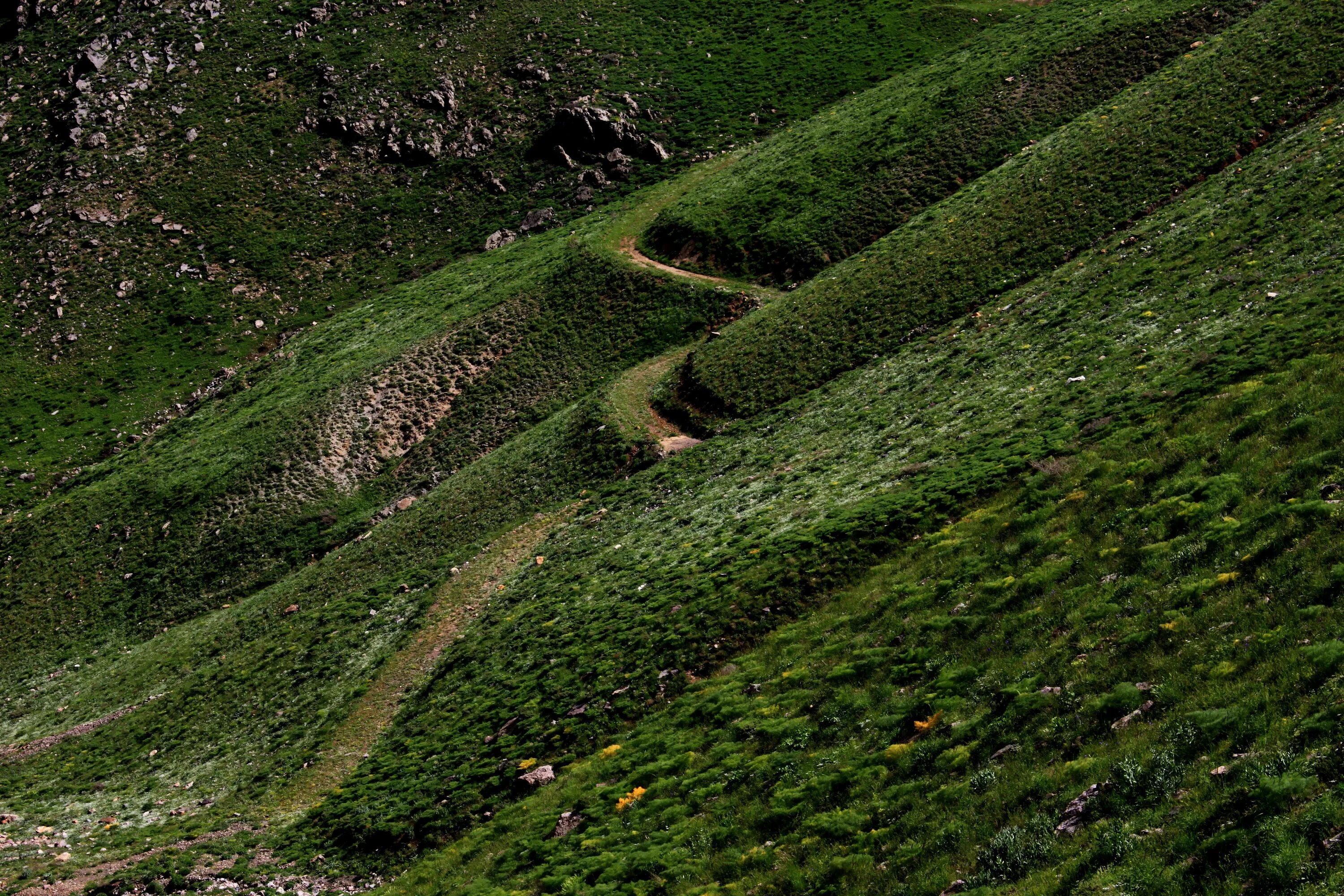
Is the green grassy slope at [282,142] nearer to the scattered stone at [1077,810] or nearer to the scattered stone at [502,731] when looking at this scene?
the scattered stone at [502,731]

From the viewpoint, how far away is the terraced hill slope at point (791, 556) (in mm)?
18000

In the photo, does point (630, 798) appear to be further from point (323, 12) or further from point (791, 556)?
point (323, 12)

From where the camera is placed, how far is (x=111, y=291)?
285 feet

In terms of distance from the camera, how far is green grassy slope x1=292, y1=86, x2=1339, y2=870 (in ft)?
101

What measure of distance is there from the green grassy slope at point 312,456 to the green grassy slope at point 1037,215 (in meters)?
10.7

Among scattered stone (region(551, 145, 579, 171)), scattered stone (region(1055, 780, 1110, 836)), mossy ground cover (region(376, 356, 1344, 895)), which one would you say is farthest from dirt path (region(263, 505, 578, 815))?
scattered stone (region(551, 145, 579, 171))

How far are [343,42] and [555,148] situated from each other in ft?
105

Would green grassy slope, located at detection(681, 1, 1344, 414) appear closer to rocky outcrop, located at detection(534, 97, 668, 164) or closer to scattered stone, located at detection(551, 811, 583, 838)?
scattered stone, located at detection(551, 811, 583, 838)

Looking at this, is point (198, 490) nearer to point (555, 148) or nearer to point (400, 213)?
point (400, 213)

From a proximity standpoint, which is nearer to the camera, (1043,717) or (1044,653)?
(1043,717)

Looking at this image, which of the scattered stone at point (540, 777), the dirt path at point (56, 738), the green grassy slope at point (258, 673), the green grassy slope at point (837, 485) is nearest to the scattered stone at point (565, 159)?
the green grassy slope at point (258, 673)

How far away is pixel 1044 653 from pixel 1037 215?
130ft

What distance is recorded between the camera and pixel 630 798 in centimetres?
2505

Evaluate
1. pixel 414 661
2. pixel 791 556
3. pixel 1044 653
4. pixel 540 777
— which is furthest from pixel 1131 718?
pixel 414 661
